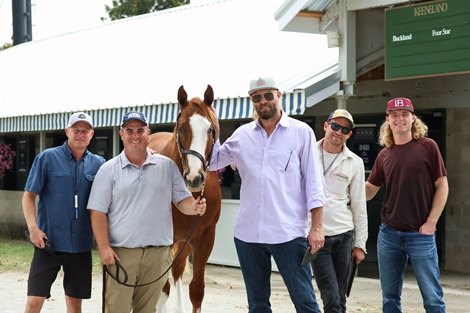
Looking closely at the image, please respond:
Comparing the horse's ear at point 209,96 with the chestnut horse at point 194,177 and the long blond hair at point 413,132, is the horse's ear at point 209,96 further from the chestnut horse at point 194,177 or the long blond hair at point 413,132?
the long blond hair at point 413,132

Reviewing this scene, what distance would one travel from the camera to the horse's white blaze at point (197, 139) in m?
5.36

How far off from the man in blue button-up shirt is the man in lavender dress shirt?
3.98ft

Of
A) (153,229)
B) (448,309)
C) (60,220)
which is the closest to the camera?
(153,229)

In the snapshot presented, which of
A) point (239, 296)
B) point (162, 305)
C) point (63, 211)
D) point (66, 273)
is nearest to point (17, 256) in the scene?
point (239, 296)

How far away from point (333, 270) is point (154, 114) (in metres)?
6.61

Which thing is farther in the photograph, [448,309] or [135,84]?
[135,84]

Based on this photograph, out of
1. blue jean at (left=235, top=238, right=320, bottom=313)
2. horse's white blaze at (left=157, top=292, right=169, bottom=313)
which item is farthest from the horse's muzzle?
horse's white blaze at (left=157, top=292, right=169, bottom=313)

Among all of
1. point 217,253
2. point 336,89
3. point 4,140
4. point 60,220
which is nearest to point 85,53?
point 4,140

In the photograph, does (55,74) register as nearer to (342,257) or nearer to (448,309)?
(448,309)

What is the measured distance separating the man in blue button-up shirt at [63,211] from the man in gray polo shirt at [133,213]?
0.55 meters

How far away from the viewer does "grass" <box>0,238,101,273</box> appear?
12406 millimetres

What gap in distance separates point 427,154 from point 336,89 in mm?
4475

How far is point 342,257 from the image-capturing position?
611 cm

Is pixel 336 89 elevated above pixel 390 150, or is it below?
above
